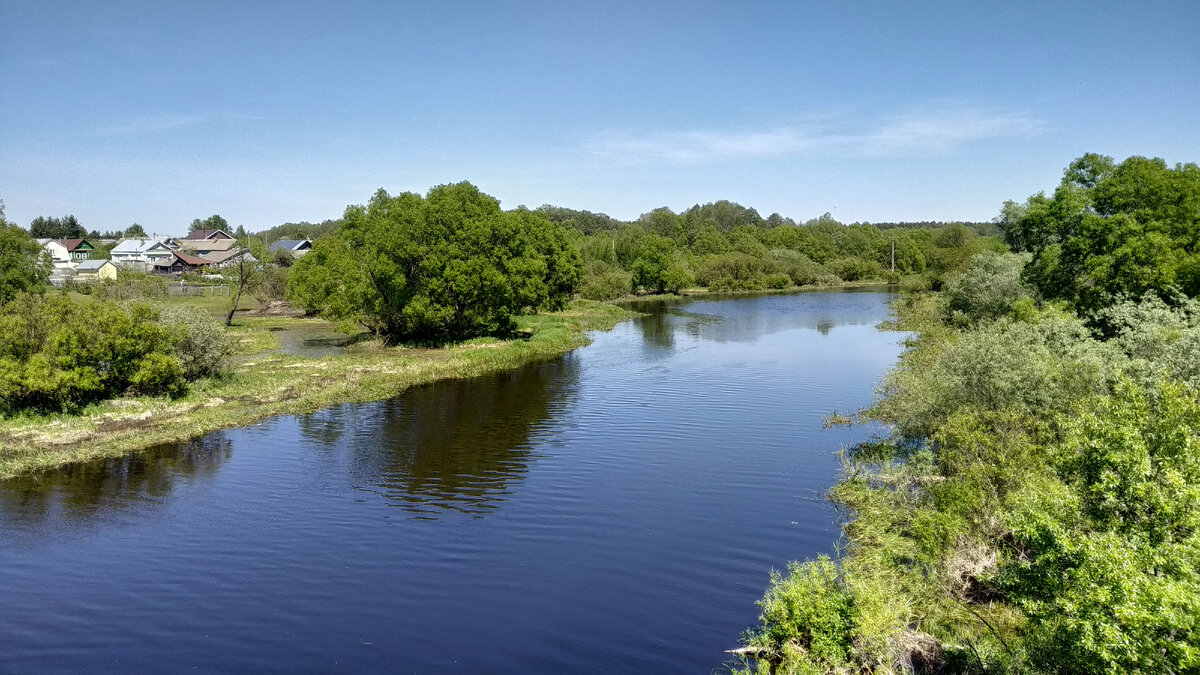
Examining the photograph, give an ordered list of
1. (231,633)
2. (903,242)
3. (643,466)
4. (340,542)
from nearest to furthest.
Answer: (231,633) < (340,542) < (643,466) < (903,242)

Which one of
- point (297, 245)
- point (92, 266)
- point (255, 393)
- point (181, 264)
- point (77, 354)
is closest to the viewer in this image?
point (77, 354)

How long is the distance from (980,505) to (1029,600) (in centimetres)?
731

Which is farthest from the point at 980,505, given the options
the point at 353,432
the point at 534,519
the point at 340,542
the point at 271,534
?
the point at 353,432

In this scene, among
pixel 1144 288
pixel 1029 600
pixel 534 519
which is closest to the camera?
pixel 1029 600

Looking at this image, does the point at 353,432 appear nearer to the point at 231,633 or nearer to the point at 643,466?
the point at 643,466

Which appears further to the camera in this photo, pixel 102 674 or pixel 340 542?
pixel 340 542

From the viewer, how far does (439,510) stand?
24531 mm

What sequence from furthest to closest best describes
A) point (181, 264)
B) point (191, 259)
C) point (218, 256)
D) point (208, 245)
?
1. point (208, 245)
2. point (218, 256)
3. point (191, 259)
4. point (181, 264)

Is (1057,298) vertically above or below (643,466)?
above

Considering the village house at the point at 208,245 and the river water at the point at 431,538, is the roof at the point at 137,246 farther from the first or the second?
the river water at the point at 431,538

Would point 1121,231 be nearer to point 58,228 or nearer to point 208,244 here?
point 208,244

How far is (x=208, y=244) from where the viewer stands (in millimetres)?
155375

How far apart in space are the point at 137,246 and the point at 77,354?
142146mm

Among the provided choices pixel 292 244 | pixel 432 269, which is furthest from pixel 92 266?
pixel 432 269
